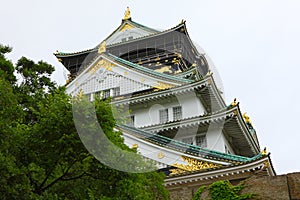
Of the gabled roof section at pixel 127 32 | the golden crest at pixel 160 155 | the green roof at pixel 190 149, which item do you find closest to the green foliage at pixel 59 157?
the green roof at pixel 190 149

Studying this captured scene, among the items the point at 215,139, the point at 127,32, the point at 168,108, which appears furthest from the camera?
the point at 127,32

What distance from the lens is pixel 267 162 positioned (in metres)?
16.2

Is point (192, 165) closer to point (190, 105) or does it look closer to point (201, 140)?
point (201, 140)

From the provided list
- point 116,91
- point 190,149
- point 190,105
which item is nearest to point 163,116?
point 190,105

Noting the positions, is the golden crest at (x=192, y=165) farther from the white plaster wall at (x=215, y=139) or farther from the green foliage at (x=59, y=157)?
the green foliage at (x=59, y=157)

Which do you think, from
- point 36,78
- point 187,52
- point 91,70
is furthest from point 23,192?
point 187,52

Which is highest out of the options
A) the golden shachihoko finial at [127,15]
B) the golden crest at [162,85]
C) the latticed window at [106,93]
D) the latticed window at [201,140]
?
the golden shachihoko finial at [127,15]

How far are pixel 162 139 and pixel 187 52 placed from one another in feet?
43.3

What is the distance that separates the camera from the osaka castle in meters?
17.3

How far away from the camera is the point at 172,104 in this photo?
80.3ft

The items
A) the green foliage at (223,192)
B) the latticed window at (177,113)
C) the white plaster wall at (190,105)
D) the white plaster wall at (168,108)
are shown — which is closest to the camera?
the green foliage at (223,192)

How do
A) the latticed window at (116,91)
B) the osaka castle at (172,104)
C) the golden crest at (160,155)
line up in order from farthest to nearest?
the latticed window at (116,91) < the golden crest at (160,155) < the osaka castle at (172,104)

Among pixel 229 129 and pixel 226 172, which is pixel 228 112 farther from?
pixel 226 172

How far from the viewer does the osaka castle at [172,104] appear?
56.9 feet
